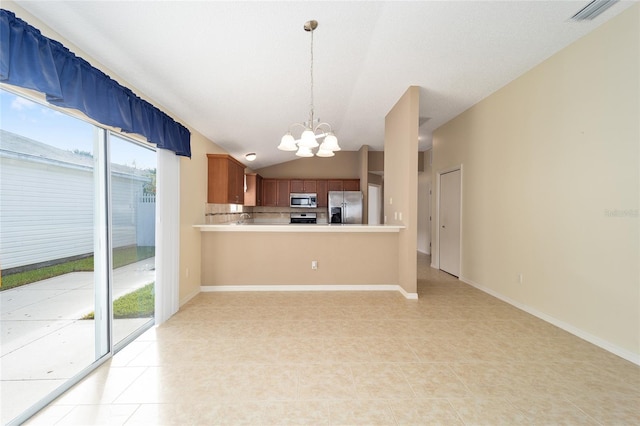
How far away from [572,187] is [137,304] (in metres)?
4.81

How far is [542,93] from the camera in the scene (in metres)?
3.19

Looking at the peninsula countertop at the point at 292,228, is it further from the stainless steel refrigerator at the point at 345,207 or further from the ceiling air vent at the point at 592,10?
the stainless steel refrigerator at the point at 345,207

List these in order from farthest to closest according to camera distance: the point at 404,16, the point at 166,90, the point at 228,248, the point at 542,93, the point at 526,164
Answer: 1. the point at 228,248
2. the point at 526,164
3. the point at 542,93
4. the point at 166,90
5. the point at 404,16

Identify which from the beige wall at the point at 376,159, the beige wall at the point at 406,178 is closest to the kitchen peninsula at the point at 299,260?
the beige wall at the point at 406,178

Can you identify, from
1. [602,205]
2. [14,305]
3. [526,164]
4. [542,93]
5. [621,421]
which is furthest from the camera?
[526,164]

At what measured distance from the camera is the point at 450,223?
17.2 feet

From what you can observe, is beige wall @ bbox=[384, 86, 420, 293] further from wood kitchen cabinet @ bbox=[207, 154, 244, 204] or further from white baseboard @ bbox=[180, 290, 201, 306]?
white baseboard @ bbox=[180, 290, 201, 306]

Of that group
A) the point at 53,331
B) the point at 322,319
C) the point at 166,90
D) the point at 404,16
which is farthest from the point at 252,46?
the point at 53,331

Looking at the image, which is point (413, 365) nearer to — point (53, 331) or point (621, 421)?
point (621, 421)

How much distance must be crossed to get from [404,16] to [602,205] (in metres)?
2.48

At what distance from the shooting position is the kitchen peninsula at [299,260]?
432 centimetres

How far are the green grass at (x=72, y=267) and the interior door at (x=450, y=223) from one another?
474cm

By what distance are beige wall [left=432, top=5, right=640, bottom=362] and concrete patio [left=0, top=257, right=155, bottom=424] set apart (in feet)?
14.7

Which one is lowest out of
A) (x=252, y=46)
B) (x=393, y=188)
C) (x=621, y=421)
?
(x=621, y=421)
